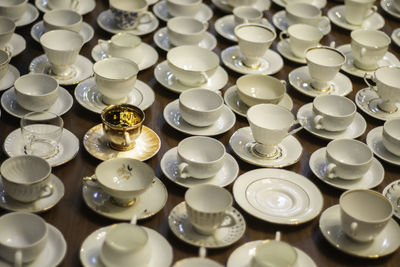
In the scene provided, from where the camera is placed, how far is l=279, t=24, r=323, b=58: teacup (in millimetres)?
2291

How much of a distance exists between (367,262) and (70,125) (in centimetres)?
95

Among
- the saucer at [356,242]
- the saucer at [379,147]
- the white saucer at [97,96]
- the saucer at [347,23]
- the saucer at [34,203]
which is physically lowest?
the white saucer at [97,96]

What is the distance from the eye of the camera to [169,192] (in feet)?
5.47

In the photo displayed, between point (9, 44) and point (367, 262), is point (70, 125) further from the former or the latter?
point (367, 262)

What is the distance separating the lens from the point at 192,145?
1753mm

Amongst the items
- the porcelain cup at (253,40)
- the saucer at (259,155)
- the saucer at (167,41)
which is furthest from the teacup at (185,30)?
the saucer at (259,155)


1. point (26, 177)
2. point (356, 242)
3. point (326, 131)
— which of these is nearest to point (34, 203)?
point (26, 177)

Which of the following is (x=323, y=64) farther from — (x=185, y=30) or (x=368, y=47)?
(x=185, y=30)

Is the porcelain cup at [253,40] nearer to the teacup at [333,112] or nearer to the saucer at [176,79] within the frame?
the saucer at [176,79]

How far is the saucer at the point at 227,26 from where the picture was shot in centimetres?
244

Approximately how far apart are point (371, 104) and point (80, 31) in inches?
43.6

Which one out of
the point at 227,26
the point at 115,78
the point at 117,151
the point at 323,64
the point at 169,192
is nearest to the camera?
the point at 169,192

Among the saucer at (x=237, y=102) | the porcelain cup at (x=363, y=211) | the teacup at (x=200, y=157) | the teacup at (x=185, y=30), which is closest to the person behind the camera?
the porcelain cup at (x=363, y=211)

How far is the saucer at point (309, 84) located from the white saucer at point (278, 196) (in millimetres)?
501
